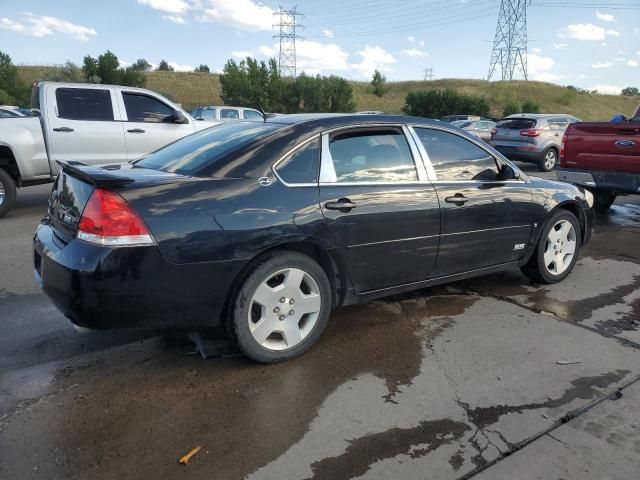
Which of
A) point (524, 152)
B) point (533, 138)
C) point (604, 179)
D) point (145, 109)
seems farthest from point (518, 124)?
point (145, 109)

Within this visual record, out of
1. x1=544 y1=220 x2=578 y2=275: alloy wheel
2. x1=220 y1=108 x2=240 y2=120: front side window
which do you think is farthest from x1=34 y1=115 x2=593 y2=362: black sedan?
x1=220 y1=108 x2=240 y2=120: front side window

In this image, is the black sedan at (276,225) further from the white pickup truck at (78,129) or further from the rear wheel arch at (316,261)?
the white pickup truck at (78,129)

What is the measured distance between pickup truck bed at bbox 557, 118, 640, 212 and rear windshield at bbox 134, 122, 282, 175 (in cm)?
578

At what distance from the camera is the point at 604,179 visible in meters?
7.67

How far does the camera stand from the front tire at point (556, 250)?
16.1 feet

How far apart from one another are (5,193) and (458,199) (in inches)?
270

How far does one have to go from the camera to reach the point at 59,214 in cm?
332

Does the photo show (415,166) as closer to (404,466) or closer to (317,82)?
(404,466)

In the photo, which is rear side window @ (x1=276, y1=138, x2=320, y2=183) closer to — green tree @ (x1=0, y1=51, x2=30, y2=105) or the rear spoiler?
the rear spoiler

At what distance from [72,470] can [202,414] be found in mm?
681

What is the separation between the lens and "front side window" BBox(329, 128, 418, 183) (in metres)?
3.66

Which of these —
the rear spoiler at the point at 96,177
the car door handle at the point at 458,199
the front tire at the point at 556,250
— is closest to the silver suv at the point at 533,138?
the front tire at the point at 556,250

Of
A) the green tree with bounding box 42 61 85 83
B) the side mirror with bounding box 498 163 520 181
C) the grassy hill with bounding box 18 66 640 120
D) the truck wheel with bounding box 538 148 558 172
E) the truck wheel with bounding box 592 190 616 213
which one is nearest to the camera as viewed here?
the side mirror with bounding box 498 163 520 181

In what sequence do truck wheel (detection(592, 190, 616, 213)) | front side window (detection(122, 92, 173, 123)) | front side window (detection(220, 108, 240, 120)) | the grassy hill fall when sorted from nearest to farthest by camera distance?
front side window (detection(122, 92, 173, 123)) → truck wheel (detection(592, 190, 616, 213)) → front side window (detection(220, 108, 240, 120)) → the grassy hill
